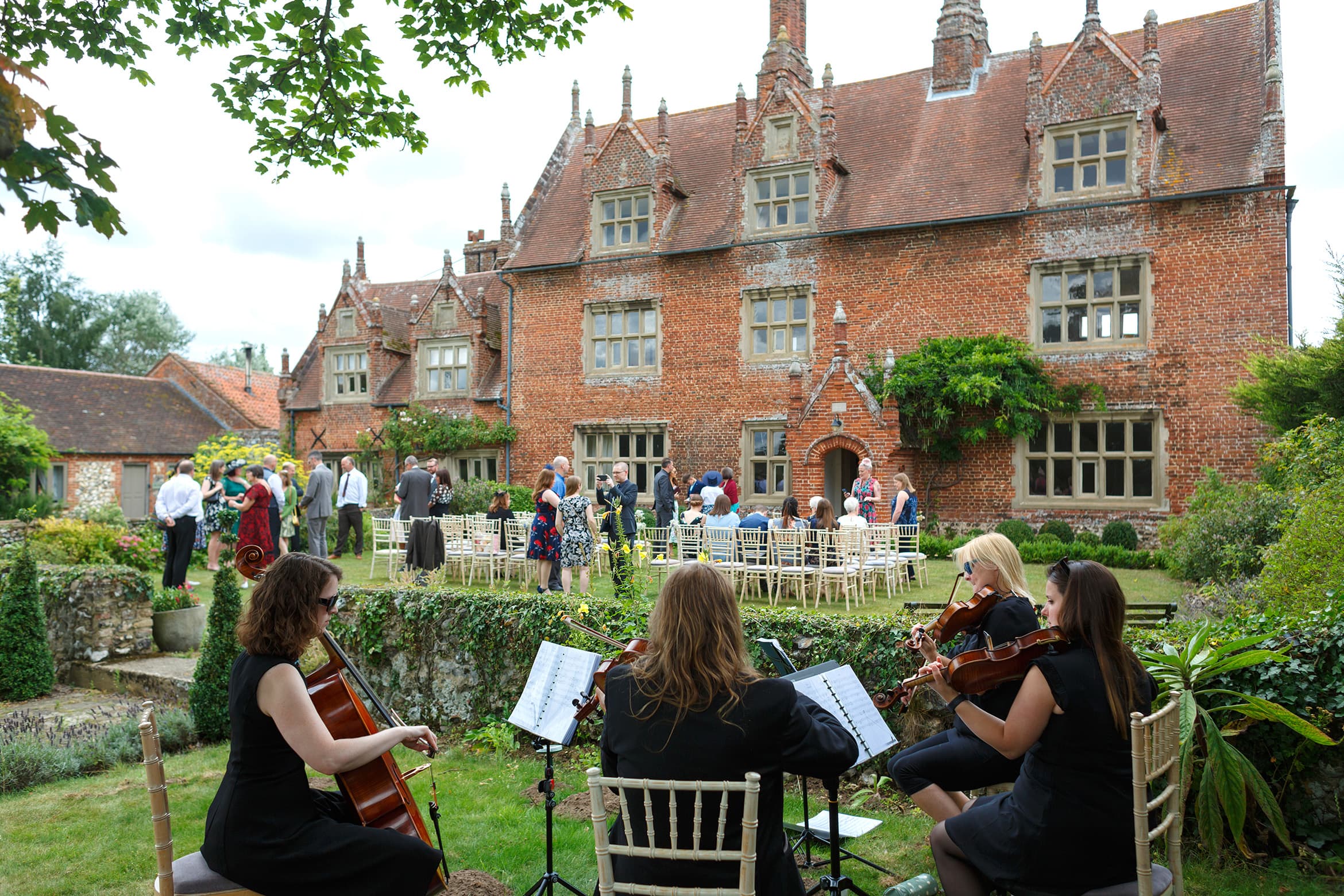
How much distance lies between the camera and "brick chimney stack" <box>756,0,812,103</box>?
19.1m

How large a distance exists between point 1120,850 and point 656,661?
1.81 meters

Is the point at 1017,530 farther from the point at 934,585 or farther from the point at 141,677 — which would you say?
the point at 141,677

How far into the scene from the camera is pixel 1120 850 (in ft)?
10.2

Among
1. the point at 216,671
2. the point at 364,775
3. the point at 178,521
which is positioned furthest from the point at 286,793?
the point at 178,521

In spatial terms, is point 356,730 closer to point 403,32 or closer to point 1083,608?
point 1083,608

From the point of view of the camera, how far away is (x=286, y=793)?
316 cm

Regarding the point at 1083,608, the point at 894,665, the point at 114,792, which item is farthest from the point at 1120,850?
the point at 114,792

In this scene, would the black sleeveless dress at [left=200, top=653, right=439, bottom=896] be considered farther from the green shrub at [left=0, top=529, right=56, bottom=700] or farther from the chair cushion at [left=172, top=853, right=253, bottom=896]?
the green shrub at [left=0, top=529, right=56, bottom=700]

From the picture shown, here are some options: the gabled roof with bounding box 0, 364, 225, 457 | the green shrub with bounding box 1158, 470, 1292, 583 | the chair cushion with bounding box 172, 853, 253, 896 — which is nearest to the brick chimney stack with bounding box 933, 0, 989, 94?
the green shrub with bounding box 1158, 470, 1292, 583

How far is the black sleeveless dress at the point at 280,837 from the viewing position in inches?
122

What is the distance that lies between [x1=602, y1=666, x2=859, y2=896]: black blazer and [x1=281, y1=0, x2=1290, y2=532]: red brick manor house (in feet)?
45.0

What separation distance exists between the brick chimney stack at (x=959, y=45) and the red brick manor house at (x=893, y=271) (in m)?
0.06

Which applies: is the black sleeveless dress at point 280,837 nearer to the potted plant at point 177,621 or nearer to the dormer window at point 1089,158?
the potted plant at point 177,621

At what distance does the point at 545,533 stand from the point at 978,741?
7.54m
